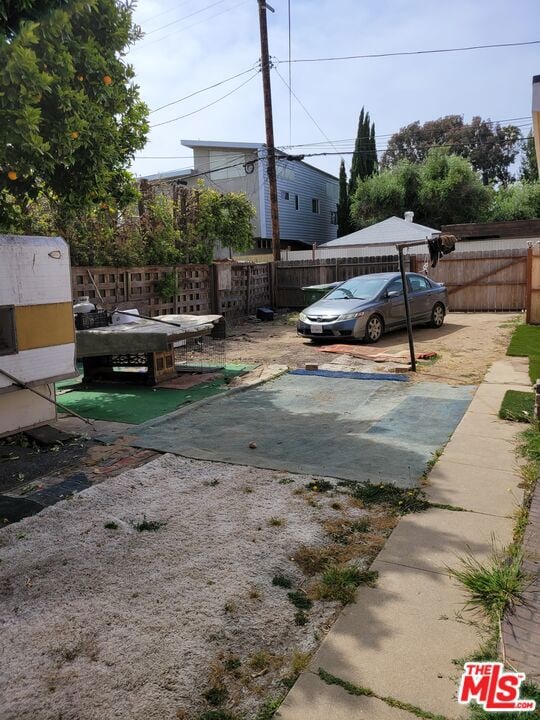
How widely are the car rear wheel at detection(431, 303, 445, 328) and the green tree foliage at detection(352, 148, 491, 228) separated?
20.2m

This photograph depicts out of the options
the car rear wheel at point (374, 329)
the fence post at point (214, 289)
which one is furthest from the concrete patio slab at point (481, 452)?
the fence post at point (214, 289)

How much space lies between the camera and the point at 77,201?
20.7ft

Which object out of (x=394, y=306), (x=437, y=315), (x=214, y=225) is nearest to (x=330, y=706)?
(x=394, y=306)

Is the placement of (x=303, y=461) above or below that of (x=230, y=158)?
below

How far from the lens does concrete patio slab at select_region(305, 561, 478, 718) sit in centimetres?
220

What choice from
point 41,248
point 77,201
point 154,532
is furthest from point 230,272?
point 154,532

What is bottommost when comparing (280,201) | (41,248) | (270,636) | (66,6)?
(270,636)

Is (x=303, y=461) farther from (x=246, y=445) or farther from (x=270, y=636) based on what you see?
(x=270, y=636)

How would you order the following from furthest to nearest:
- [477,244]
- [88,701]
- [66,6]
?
[477,244]
[66,6]
[88,701]

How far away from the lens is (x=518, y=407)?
6215mm

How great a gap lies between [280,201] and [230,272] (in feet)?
49.3

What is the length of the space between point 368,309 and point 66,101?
8.00m

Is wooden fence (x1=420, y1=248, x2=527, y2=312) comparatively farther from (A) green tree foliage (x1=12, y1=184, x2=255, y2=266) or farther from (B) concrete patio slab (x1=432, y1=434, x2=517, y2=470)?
(B) concrete patio slab (x1=432, y1=434, x2=517, y2=470)

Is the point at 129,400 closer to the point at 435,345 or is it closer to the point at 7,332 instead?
the point at 7,332
